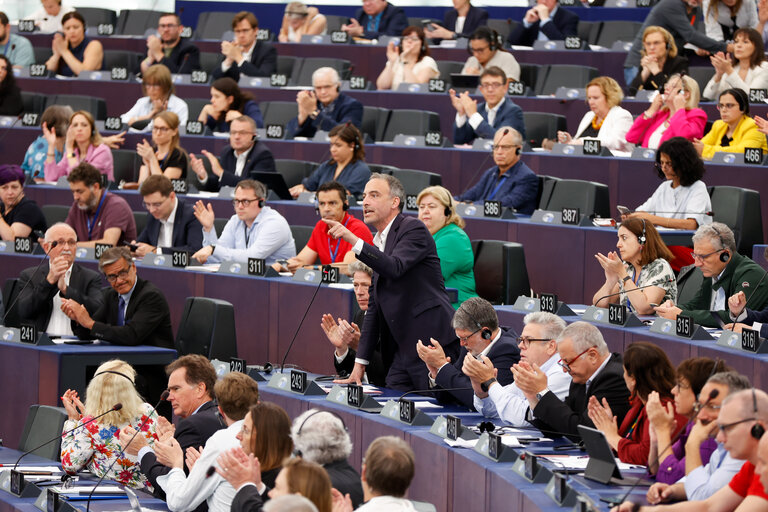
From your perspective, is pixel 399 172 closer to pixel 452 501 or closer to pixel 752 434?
pixel 452 501

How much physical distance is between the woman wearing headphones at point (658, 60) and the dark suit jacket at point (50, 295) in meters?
3.44

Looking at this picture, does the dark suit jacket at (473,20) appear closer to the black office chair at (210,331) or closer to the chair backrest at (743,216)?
the chair backrest at (743,216)

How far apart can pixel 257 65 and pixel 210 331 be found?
12.7 ft

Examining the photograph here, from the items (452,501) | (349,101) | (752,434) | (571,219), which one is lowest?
(452,501)

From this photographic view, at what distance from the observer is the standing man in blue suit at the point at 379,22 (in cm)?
976

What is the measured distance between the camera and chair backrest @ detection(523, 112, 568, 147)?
7.74m

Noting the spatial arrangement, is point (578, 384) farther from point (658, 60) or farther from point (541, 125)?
point (658, 60)

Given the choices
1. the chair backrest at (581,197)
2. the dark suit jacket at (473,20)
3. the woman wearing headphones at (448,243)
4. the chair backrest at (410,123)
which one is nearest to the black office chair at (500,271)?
the woman wearing headphones at (448,243)

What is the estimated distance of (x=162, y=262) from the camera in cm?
641

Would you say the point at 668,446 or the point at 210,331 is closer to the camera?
the point at 668,446


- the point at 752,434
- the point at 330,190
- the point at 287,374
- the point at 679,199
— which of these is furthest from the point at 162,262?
the point at 752,434

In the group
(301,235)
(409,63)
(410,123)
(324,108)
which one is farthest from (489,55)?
(301,235)

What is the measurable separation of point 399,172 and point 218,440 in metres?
3.56

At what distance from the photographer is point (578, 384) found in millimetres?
3963
